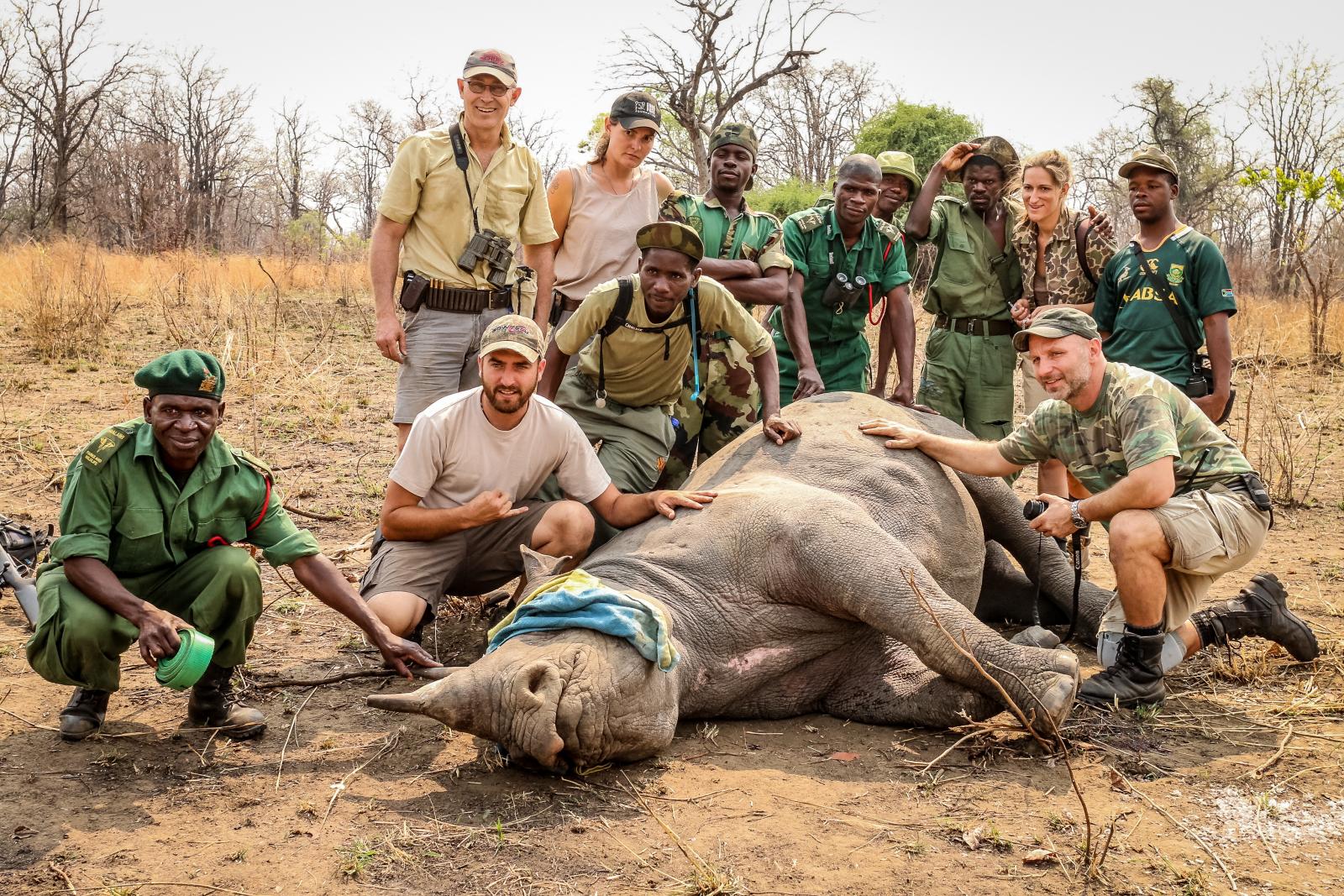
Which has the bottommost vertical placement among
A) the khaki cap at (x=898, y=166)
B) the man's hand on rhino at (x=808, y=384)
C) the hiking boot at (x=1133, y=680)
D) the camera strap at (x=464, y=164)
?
the hiking boot at (x=1133, y=680)

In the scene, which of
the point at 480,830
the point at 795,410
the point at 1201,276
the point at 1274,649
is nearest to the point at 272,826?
the point at 480,830

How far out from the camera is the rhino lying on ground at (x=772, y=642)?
13.0 feet

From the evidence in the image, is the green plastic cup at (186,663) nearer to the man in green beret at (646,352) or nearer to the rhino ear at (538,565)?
the rhino ear at (538,565)

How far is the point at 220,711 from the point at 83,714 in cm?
50

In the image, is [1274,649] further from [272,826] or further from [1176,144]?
[1176,144]

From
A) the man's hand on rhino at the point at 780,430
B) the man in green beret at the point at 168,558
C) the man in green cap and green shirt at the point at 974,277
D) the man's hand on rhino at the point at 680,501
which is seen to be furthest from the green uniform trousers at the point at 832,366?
the man in green beret at the point at 168,558

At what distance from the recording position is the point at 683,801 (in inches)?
158

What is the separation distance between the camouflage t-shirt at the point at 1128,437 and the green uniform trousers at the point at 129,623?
3374 mm

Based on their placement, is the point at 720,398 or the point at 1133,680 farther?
the point at 720,398

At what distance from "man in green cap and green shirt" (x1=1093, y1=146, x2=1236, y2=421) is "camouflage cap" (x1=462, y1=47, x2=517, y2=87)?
3241 mm

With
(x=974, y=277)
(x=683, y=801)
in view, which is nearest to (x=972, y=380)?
(x=974, y=277)

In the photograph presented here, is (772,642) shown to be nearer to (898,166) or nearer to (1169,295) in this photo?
(1169,295)

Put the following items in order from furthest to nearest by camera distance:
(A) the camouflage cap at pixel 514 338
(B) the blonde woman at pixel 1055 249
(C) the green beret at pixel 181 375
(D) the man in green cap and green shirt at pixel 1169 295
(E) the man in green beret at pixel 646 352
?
(B) the blonde woman at pixel 1055 249 < (D) the man in green cap and green shirt at pixel 1169 295 < (E) the man in green beret at pixel 646 352 < (A) the camouflage cap at pixel 514 338 < (C) the green beret at pixel 181 375

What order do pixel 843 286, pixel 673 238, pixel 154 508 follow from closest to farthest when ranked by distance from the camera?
pixel 154 508
pixel 673 238
pixel 843 286
